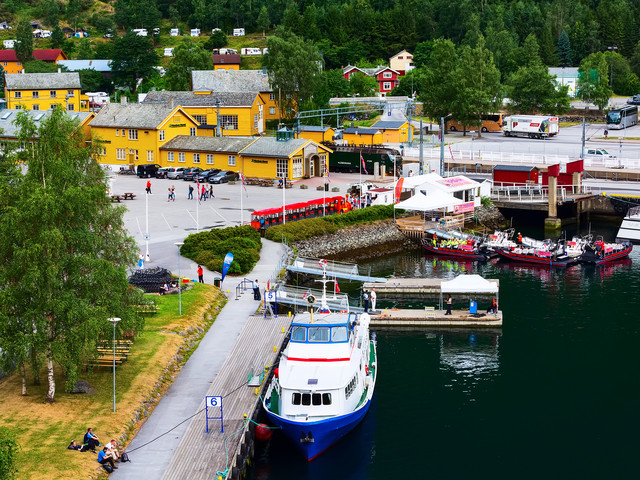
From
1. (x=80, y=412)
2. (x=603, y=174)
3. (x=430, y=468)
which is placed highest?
(x=603, y=174)

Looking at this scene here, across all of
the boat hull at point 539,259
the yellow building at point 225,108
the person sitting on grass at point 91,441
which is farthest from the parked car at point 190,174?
the person sitting on grass at point 91,441

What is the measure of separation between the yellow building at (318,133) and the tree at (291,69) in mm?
16488

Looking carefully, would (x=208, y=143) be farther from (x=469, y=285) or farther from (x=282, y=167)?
(x=469, y=285)

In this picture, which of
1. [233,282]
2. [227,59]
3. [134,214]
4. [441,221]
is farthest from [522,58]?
[233,282]

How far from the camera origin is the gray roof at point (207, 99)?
365 ft

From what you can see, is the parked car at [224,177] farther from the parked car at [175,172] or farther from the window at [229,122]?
the window at [229,122]

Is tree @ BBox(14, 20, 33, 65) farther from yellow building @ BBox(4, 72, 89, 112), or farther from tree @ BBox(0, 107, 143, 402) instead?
tree @ BBox(0, 107, 143, 402)

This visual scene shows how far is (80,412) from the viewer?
1380 inches

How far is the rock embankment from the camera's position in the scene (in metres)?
67.6

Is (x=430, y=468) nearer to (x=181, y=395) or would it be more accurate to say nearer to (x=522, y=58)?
(x=181, y=395)

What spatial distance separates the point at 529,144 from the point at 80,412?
83428mm

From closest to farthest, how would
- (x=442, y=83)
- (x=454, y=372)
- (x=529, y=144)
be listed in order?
1. (x=454, y=372)
2. (x=529, y=144)
3. (x=442, y=83)

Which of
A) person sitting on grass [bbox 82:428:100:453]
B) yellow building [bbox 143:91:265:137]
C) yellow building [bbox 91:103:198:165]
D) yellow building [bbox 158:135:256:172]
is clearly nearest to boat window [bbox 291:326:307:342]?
person sitting on grass [bbox 82:428:100:453]

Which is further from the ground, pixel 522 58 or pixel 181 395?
pixel 522 58
